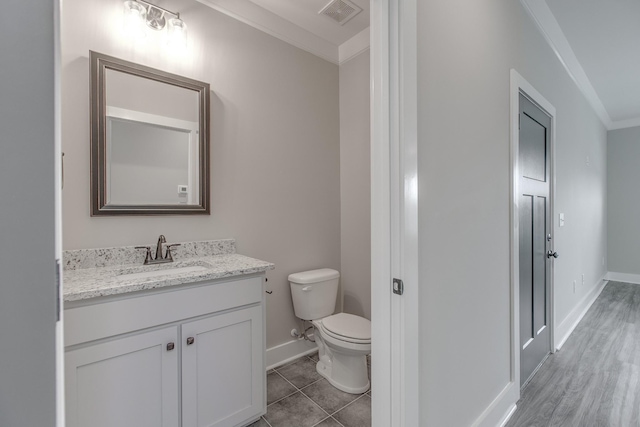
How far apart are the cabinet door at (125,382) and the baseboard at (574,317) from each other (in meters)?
2.99

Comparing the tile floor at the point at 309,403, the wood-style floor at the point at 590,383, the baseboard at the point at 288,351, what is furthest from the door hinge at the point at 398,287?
the baseboard at the point at 288,351

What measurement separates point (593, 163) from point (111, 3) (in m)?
5.24

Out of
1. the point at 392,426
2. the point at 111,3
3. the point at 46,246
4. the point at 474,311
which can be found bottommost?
the point at 392,426

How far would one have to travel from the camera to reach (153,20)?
1688 millimetres

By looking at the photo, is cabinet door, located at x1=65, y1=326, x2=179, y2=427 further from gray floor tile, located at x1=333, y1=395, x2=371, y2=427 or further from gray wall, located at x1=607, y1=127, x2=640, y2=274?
gray wall, located at x1=607, y1=127, x2=640, y2=274

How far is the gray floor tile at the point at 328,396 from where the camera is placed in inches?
70.0

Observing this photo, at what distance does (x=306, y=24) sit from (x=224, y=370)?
2.53 metres

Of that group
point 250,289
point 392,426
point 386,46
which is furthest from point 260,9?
point 392,426

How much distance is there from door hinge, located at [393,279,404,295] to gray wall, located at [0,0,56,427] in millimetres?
907

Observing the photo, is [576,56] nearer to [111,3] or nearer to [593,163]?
[593,163]

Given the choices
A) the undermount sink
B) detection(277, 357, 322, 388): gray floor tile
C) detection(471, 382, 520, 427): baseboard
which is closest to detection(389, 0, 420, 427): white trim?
detection(471, 382, 520, 427): baseboard

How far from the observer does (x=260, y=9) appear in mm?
2156

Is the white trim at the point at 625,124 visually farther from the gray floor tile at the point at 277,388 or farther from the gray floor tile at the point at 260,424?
the gray floor tile at the point at 260,424

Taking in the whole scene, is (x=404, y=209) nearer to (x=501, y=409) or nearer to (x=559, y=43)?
(x=501, y=409)
